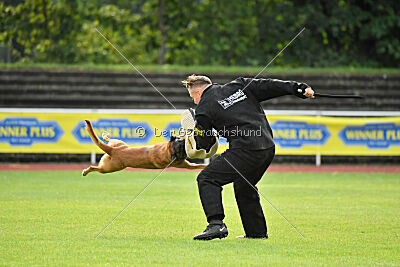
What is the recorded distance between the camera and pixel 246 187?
7328 millimetres

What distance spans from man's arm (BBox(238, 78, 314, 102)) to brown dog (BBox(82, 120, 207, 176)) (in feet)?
2.81

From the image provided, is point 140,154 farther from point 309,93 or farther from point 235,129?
point 309,93

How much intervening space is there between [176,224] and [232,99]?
6.63ft

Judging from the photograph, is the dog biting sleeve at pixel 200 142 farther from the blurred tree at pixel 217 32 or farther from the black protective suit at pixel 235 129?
the blurred tree at pixel 217 32

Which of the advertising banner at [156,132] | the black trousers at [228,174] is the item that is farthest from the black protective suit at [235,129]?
the advertising banner at [156,132]

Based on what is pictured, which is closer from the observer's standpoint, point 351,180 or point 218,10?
point 351,180

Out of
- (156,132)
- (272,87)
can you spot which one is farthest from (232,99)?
(156,132)

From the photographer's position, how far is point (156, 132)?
55.6 feet

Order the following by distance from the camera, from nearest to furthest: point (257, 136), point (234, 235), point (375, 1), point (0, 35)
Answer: point (257, 136), point (234, 235), point (0, 35), point (375, 1)

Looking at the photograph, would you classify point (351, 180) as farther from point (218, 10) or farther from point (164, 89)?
point (218, 10)


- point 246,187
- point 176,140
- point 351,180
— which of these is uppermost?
point 176,140

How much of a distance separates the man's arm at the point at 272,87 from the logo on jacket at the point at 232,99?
9 centimetres

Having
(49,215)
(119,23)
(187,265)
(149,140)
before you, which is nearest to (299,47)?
→ (119,23)

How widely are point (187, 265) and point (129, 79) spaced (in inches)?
582
